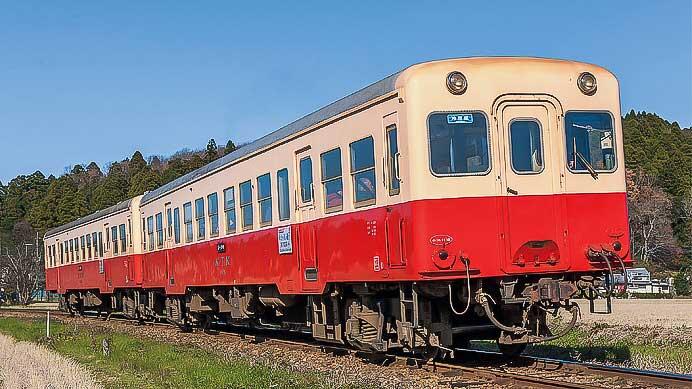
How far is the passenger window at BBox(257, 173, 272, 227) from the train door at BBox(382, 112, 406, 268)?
4339 millimetres

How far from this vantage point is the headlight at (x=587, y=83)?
11273mm

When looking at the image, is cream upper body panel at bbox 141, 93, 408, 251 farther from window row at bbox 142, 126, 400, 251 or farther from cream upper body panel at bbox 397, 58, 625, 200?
cream upper body panel at bbox 397, 58, 625, 200

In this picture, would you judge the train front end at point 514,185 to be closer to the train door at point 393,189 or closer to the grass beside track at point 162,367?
the train door at point 393,189

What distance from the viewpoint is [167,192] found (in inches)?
Result: 885

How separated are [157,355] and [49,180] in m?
109

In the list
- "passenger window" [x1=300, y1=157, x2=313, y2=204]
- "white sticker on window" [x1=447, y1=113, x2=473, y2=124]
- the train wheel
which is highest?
"white sticker on window" [x1=447, y1=113, x2=473, y2=124]

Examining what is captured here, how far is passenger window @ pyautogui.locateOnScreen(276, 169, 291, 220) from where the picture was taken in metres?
14.5

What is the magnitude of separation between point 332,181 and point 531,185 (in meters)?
3.15

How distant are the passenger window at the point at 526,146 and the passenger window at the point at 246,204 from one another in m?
6.51

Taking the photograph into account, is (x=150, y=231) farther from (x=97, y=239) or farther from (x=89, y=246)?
(x=89, y=246)

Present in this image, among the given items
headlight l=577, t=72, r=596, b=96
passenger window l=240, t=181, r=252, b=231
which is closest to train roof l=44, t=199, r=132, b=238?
passenger window l=240, t=181, r=252, b=231

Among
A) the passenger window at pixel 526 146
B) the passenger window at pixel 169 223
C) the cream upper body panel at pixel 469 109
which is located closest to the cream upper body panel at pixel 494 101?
the cream upper body panel at pixel 469 109

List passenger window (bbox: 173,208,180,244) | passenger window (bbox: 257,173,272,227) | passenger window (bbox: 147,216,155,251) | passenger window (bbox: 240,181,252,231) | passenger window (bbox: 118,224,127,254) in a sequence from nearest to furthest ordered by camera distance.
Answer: passenger window (bbox: 257,173,272,227), passenger window (bbox: 240,181,252,231), passenger window (bbox: 173,208,180,244), passenger window (bbox: 147,216,155,251), passenger window (bbox: 118,224,127,254)

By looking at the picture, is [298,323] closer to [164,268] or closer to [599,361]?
[599,361]
